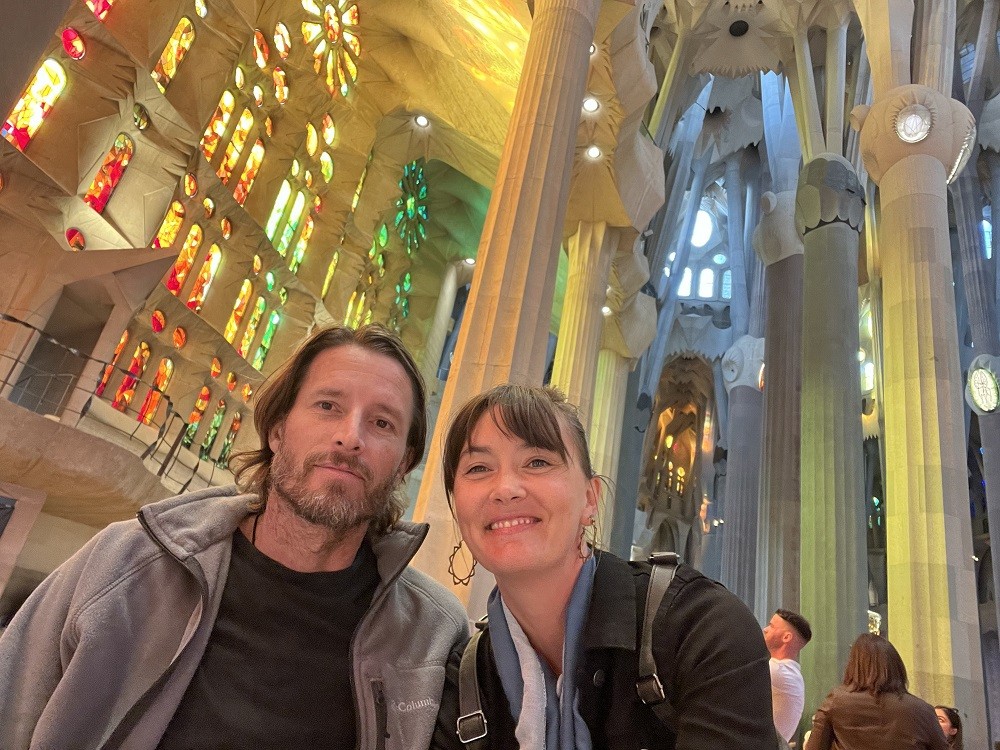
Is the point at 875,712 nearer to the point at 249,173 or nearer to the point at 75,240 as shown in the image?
the point at 75,240

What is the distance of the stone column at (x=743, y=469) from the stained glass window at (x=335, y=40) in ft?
39.6

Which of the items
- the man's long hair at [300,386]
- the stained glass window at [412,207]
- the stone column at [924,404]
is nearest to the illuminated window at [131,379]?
the stained glass window at [412,207]

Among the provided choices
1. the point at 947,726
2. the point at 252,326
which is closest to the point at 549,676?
the point at 947,726

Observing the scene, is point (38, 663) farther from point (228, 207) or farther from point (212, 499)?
point (228, 207)

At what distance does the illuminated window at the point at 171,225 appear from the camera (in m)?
12.9

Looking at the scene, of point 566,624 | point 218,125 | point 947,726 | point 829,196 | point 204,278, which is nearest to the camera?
point 566,624

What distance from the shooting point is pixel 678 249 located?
23141mm

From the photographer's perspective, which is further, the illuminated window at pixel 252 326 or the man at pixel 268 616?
the illuminated window at pixel 252 326

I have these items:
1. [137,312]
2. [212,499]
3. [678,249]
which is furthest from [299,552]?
[678,249]

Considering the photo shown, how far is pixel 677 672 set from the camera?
3.76ft

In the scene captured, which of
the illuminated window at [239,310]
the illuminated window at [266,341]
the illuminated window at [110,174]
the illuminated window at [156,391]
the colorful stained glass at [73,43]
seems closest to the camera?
the colorful stained glass at [73,43]

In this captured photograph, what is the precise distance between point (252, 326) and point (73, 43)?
6952mm

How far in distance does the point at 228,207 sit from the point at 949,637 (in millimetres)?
13114

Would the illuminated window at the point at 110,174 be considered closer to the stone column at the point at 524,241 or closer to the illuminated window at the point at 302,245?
the illuminated window at the point at 302,245
